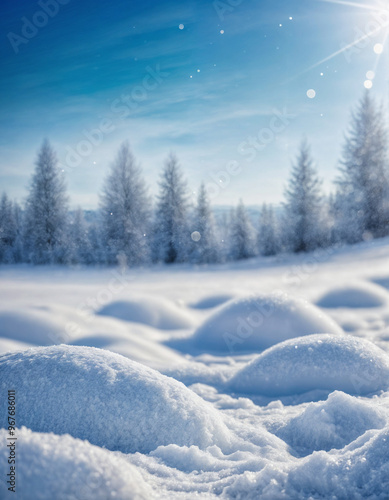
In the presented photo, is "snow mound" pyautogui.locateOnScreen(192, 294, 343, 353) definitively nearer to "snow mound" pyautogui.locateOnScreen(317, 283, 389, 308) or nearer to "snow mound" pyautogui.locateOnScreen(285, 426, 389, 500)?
"snow mound" pyautogui.locateOnScreen(317, 283, 389, 308)

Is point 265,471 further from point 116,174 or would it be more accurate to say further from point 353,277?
point 116,174

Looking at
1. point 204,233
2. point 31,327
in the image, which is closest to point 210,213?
point 204,233

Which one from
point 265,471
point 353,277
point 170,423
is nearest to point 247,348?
point 170,423

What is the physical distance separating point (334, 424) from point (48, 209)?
23.9ft

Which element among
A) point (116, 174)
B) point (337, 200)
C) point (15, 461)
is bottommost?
point (15, 461)

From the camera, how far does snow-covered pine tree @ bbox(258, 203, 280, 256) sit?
64.1ft

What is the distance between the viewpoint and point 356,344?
3773 mm

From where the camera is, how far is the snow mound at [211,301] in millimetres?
8539

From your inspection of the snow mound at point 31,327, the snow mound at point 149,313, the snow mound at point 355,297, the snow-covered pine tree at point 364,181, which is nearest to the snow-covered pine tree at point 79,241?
the snow mound at point 149,313

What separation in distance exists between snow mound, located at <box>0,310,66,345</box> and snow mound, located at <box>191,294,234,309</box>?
3543mm

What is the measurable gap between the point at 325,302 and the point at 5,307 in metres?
6.70

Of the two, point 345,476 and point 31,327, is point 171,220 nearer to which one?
point 31,327

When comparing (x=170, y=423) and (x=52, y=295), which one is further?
(x=52, y=295)

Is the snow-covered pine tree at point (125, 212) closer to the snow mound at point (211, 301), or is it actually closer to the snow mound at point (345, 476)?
the snow mound at point (211, 301)
